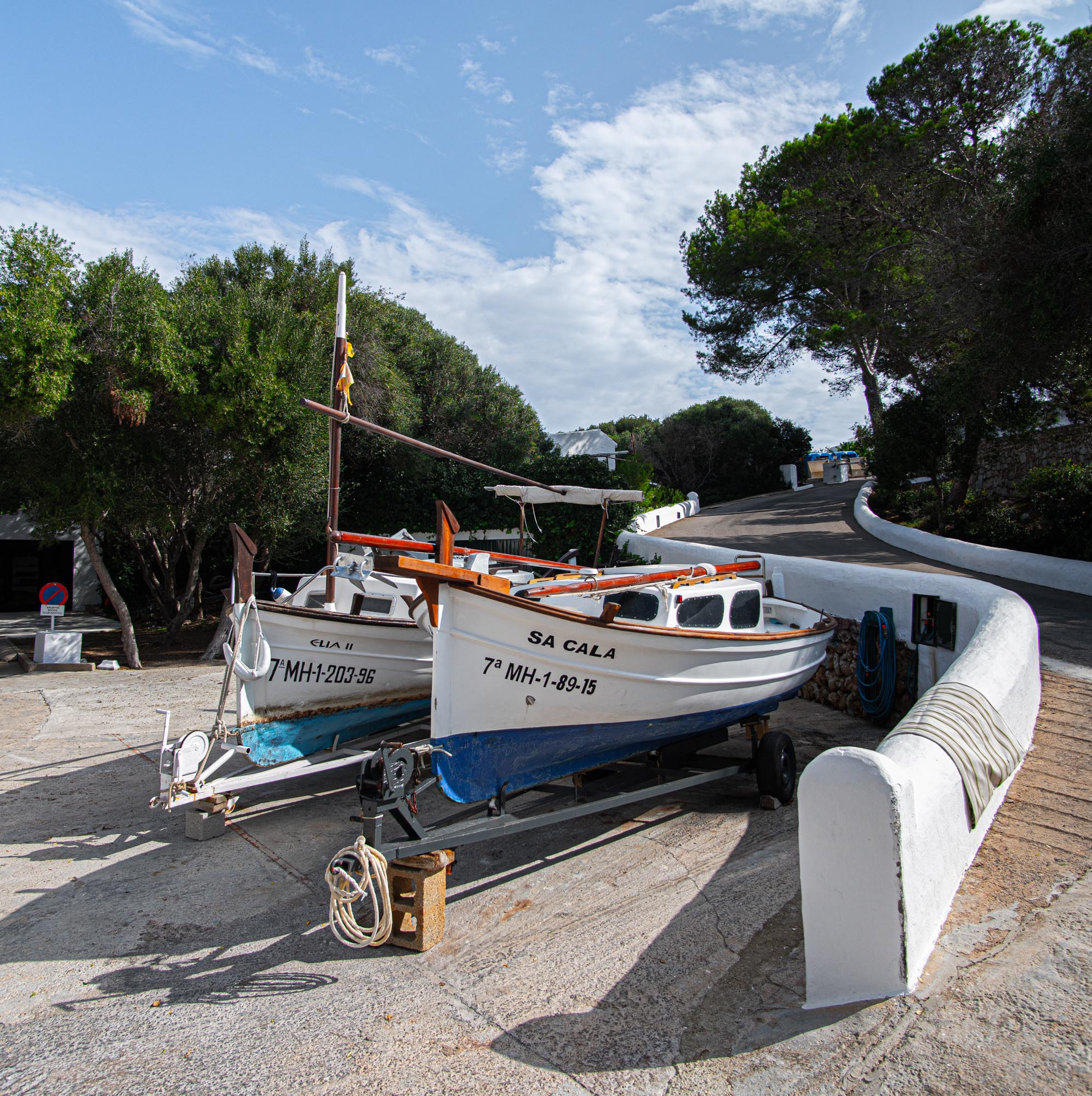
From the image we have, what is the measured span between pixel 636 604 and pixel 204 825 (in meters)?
4.14

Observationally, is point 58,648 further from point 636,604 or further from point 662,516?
point 662,516

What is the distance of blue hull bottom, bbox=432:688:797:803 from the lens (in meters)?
5.43

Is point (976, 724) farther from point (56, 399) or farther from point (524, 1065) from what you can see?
point (56, 399)

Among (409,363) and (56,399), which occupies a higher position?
(409,363)

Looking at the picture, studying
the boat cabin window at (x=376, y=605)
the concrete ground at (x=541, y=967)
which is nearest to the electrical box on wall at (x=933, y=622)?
the concrete ground at (x=541, y=967)

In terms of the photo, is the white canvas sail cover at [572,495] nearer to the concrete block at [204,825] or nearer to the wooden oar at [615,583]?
the wooden oar at [615,583]

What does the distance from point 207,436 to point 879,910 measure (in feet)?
48.9

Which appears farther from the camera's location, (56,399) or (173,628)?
(173,628)

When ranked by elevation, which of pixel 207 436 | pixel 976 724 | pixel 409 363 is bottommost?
pixel 976 724

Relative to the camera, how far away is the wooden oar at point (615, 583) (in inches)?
255

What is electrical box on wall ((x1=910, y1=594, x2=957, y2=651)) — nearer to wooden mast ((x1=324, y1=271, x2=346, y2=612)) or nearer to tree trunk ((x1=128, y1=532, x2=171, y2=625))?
wooden mast ((x1=324, y1=271, x2=346, y2=612))

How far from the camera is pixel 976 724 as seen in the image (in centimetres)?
458

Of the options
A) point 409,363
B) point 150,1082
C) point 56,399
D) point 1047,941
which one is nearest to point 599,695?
point 1047,941

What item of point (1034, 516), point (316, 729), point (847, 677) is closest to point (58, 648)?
point (316, 729)
